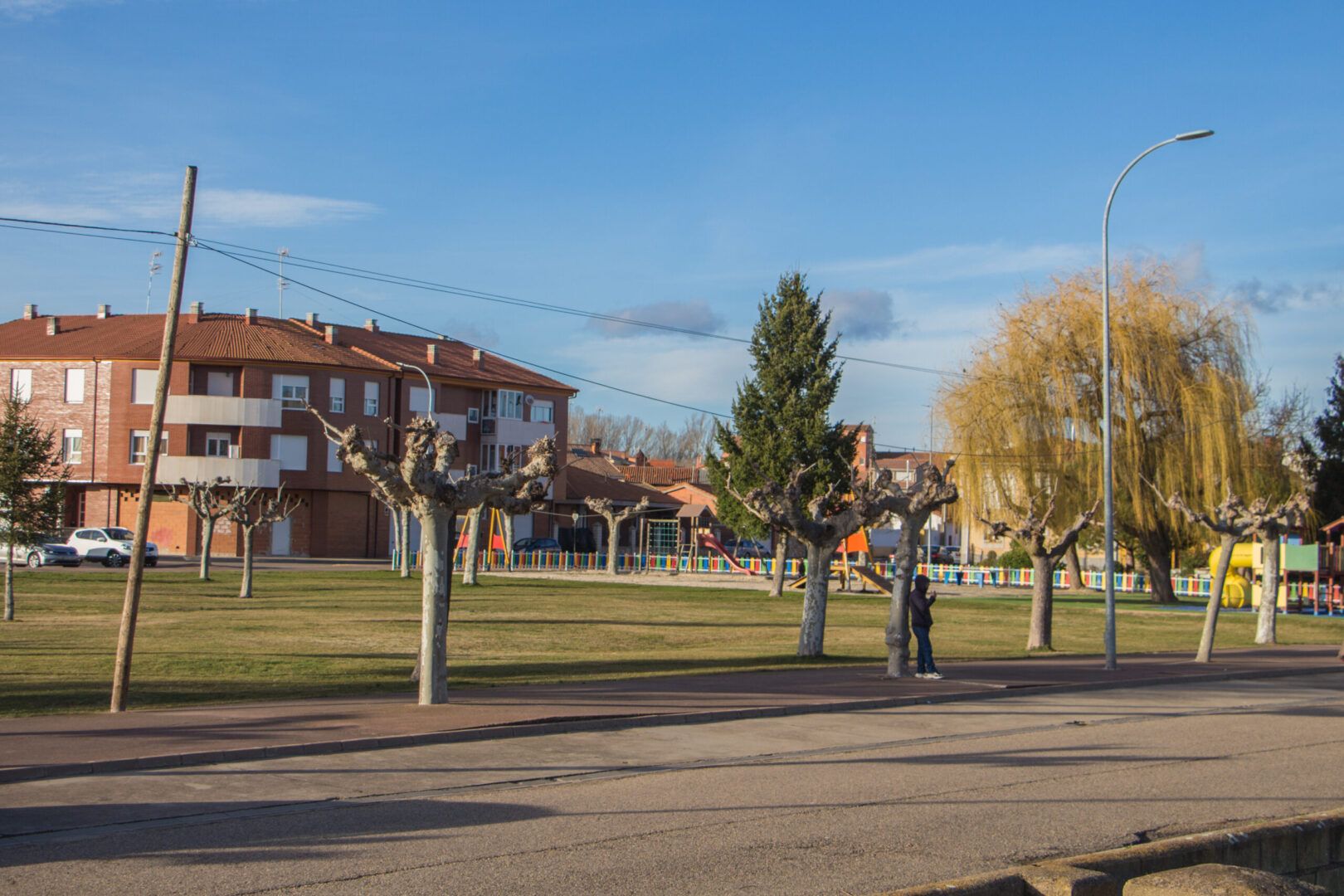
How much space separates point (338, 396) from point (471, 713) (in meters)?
56.1

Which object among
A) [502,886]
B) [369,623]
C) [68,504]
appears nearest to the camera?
[502,886]

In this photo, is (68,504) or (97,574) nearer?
(97,574)

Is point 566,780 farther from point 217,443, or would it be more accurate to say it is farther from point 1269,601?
point 217,443

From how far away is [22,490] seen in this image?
95.5 feet

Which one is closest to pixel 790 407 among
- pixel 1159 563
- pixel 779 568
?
pixel 779 568

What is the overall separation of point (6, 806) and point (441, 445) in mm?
7759

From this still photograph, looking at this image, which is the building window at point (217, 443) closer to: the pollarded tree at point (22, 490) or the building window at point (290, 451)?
the building window at point (290, 451)

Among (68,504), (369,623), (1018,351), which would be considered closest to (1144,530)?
(1018,351)

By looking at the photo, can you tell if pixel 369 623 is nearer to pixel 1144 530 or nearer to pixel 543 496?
pixel 543 496

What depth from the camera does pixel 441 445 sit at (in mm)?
16984

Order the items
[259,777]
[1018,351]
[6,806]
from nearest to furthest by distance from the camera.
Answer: [6,806] < [259,777] < [1018,351]

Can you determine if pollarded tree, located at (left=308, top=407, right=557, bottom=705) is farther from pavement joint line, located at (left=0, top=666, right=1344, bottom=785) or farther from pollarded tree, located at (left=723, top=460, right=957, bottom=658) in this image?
pollarded tree, located at (left=723, top=460, right=957, bottom=658)

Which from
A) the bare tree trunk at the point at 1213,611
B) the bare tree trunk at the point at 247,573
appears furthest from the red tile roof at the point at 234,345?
the bare tree trunk at the point at 1213,611

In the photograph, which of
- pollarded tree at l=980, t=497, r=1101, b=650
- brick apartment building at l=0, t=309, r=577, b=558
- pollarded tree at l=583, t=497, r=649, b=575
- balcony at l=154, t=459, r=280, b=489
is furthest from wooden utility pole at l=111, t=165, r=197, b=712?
balcony at l=154, t=459, r=280, b=489
